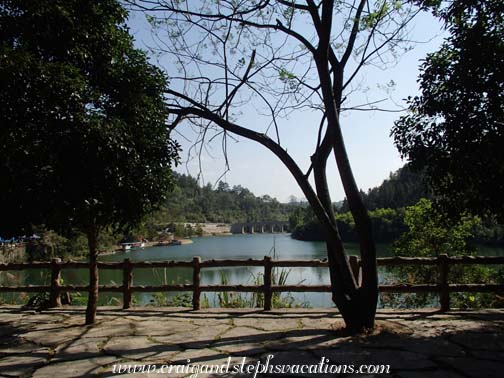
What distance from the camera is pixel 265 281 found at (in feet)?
19.9

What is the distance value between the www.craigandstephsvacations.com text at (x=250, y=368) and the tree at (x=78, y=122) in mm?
1779

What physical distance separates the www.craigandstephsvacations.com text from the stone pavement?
0.02 metres

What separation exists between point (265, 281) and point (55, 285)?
339cm

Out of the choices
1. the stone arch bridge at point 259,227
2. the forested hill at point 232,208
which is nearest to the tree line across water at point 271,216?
the forested hill at point 232,208

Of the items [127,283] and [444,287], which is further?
[127,283]

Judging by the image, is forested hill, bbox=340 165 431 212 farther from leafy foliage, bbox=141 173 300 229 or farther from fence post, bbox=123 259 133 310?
leafy foliage, bbox=141 173 300 229

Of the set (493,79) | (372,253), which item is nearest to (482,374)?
(372,253)

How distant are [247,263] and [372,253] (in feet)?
7.15

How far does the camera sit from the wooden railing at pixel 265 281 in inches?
222

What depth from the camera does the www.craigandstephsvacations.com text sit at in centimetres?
346

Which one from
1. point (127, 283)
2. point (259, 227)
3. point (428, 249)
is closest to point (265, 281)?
point (127, 283)

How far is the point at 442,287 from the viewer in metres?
5.64

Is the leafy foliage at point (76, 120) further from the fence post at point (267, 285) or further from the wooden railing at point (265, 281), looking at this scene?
the fence post at point (267, 285)

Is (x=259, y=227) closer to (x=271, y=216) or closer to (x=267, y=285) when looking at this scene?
(x=271, y=216)
